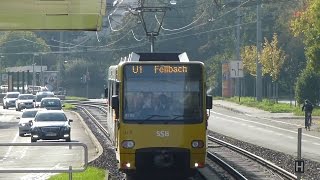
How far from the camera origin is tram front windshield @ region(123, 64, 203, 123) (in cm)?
2241

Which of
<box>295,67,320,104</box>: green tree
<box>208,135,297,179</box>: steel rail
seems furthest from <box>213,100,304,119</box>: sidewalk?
<box>208,135,297,179</box>: steel rail

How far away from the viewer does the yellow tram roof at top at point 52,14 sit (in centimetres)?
1389

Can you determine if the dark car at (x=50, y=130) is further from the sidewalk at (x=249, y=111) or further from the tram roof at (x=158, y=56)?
the sidewalk at (x=249, y=111)

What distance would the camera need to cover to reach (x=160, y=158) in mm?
22141

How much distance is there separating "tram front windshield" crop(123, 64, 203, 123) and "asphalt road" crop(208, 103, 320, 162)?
968 cm

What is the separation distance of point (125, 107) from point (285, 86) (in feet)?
230

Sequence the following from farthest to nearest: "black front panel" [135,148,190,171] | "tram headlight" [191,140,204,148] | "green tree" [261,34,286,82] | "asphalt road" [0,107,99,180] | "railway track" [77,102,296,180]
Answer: "green tree" [261,34,286,82] → "railway track" [77,102,296,180] → "tram headlight" [191,140,204,148] → "black front panel" [135,148,190,171] → "asphalt road" [0,107,99,180]

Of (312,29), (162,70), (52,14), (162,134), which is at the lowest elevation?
(162,134)

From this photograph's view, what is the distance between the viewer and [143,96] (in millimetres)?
22609

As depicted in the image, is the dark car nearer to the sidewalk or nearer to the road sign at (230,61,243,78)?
the sidewalk

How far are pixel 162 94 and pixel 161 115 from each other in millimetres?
553

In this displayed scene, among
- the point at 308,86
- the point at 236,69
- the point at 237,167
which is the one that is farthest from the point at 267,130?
the point at 236,69

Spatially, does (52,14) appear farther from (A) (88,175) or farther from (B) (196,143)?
(A) (88,175)

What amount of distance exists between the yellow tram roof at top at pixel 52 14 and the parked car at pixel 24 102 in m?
60.3
